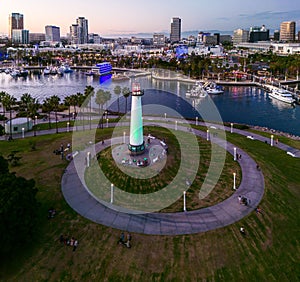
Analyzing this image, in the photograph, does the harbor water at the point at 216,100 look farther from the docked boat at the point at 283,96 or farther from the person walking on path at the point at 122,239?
the person walking on path at the point at 122,239

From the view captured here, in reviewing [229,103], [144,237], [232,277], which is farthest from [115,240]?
[229,103]

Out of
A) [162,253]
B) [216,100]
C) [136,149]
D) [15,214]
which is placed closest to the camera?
[15,214]

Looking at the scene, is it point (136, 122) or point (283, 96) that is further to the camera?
point (283, 96)

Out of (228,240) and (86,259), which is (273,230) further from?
(86,259)

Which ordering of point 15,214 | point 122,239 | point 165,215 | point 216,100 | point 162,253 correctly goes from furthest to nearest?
point 216,100
point 165,215
point 122,239
point 162,253
point 15,214

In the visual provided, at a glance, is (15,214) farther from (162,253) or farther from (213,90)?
(213,90)

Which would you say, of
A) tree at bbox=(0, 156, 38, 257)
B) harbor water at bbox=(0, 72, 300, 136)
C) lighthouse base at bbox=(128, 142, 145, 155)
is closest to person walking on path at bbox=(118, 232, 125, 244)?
tree at bbox=(0, 156, 38, 257)

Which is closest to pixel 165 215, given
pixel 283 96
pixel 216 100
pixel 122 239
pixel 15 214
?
pixel 122 239
